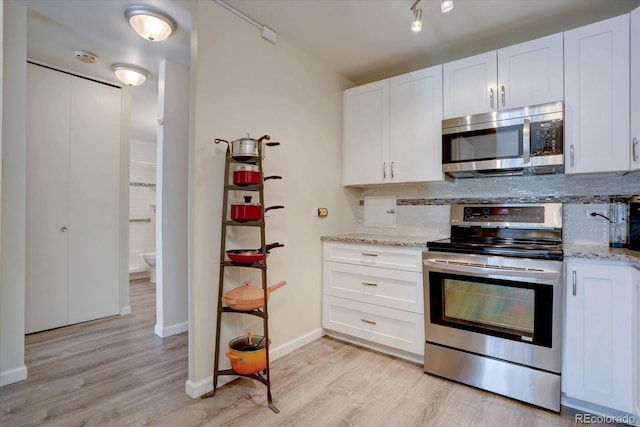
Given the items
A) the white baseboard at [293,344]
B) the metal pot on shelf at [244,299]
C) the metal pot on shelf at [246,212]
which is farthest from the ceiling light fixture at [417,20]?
the white baseboard at [293,344]

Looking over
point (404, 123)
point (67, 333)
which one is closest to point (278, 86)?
point (404, 123)

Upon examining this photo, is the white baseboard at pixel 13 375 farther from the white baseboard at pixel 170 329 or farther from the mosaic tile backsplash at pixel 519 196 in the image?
the mosaic tile backsplash at pixel 519 196

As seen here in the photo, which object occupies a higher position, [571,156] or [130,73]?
[130,73]

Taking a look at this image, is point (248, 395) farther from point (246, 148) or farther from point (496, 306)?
point (496, 306)

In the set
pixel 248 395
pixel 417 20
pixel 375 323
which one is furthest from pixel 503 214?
pixel 248 395

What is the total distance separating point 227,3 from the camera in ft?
6.97

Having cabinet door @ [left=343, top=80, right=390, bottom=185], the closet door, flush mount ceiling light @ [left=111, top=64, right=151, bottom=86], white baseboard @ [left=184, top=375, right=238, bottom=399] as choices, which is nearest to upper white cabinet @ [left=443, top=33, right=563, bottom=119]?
cabinet door @ [left=343, top=80, right=390, bottom=185]

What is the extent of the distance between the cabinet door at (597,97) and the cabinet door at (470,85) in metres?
0.44

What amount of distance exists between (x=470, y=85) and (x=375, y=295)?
180 centimetres

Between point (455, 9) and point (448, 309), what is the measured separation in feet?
6.77

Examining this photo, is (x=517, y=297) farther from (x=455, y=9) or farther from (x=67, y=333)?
(x=67, y=333)

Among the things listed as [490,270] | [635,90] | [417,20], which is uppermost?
[417,20]

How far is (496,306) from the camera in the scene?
80.7 inches

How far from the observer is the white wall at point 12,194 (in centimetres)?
217
